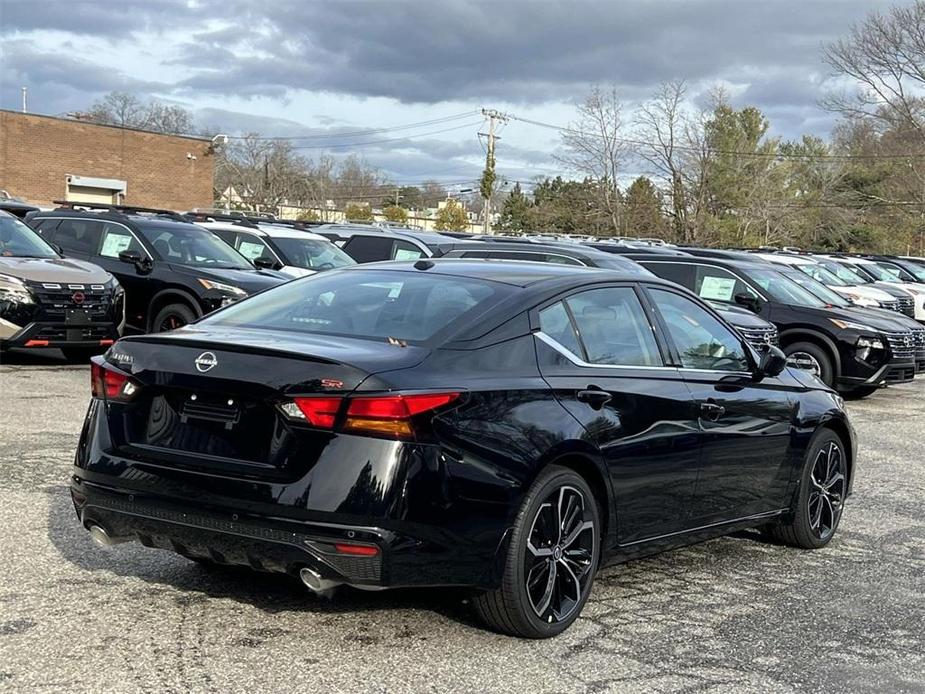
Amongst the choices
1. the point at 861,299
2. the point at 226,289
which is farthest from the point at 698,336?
the point at 861,299

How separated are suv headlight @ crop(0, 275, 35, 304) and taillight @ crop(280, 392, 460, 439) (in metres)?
9.09

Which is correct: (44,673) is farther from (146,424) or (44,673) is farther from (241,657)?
(146,424)

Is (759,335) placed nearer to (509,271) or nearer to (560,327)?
(509,271)

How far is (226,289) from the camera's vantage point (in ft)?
45.7

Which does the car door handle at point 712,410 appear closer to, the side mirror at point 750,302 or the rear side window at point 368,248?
the side mirror at point 750,302

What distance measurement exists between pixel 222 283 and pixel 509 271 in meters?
8.87

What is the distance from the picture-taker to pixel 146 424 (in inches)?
184

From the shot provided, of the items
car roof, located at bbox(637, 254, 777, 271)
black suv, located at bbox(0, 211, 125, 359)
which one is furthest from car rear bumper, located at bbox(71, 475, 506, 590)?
car roof, located at bbox(637, 254, 777, 271)

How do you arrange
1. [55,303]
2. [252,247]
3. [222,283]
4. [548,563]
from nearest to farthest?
1. [548,563]
2. [55,303]
3. [222,283]
4. [252,247]

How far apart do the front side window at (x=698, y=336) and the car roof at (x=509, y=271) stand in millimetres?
176

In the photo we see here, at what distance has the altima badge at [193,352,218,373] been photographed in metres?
4.52

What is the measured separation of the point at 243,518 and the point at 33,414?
6.10m

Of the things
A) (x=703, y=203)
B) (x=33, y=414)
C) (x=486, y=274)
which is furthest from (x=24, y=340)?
(x=703, y=203)

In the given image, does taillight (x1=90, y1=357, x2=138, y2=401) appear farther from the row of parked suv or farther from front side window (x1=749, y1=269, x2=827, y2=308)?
front side window (x1=749, y1=269, x2=827, y2=308)
